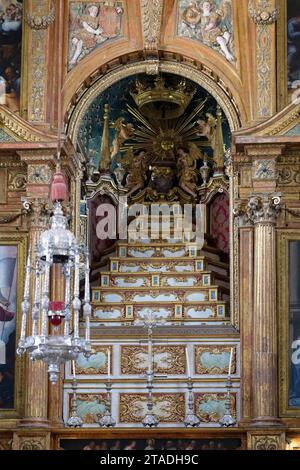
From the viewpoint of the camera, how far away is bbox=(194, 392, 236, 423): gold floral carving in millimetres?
36000

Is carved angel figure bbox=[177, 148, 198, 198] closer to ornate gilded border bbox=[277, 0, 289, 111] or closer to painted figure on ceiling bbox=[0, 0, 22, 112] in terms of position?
ornate gilded border bbox=[277, 0, 289, 111]

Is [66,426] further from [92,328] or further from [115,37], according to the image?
[115,37]

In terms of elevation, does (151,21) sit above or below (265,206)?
above

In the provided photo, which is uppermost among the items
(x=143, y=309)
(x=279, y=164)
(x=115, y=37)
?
(x=115, y=37)

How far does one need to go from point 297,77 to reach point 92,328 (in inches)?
247

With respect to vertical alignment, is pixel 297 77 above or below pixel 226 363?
above

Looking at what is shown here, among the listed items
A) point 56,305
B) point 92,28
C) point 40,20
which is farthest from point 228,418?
point 40,20

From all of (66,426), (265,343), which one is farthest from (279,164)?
(66,426)

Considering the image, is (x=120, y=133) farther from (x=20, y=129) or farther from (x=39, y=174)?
(x=20, y=129)

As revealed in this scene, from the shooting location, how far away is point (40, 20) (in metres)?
37.0

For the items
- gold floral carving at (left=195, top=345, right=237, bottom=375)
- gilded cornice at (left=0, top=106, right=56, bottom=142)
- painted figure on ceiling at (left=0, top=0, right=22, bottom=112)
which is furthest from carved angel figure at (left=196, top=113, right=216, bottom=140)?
gold floral carving at (left=195, top=345, right=237, bottom=375)

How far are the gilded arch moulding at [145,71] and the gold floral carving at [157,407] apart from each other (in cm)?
529

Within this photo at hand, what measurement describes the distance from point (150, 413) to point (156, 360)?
1.50 meters

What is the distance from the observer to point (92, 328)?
121 ft
